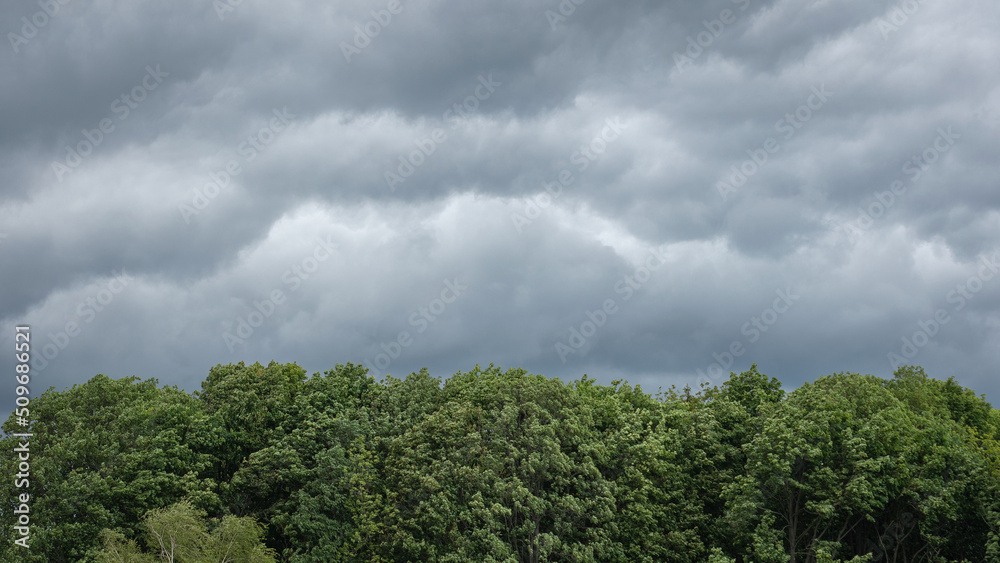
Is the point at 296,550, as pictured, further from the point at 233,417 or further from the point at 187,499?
the point at 233,417

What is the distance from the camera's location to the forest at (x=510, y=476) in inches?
1640

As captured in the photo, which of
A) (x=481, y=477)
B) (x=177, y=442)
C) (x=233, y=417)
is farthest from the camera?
(x=233, y=417)

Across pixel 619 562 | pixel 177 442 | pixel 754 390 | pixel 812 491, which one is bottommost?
pixel 619 562

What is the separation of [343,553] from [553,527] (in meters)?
12.8

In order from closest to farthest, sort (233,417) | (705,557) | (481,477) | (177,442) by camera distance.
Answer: (481,477), (705,557), (177,442), (233,417)

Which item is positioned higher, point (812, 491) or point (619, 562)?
point (812, 491)

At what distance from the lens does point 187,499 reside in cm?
4681

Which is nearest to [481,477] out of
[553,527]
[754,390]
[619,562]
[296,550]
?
[553,527]

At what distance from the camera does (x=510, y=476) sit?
43031 mm

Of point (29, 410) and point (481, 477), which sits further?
point (29, 410)

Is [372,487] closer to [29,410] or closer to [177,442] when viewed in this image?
[177,442]

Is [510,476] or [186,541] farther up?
[510,476]

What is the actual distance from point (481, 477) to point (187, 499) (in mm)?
18520

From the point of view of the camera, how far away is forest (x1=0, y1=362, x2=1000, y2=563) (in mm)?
41656
